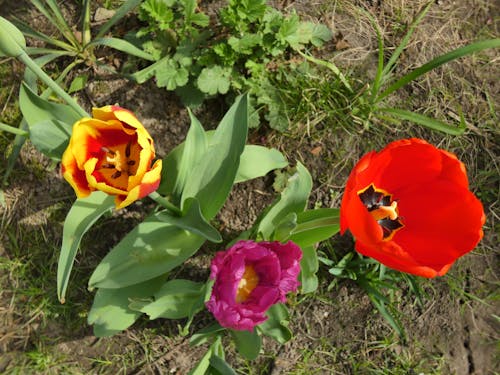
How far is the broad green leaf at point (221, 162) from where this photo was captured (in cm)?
164

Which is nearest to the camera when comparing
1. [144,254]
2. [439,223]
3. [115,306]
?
[439,223]

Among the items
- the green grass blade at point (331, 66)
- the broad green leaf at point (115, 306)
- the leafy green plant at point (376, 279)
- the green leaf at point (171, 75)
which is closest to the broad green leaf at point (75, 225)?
the broad green leaf at point (115, 306)

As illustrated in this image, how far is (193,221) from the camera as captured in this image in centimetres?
157

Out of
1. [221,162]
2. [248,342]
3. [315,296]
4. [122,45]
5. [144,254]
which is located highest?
[122,45]

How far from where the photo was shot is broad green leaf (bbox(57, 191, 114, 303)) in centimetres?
157

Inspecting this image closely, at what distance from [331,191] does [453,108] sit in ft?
2.29

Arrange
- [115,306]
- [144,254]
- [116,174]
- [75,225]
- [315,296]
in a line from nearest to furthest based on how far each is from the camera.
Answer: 1. [116,174]
2. [75,225]
3. [144,254]
4. [115,306]
5. [315,296]

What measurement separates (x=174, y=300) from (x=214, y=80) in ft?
2.94

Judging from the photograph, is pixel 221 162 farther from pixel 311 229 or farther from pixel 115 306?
pixel 115 306

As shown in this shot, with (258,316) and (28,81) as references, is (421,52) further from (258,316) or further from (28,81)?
(28,81)

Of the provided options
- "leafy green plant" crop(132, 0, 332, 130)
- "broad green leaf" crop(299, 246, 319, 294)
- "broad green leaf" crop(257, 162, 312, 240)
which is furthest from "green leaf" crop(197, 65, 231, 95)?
"broad green leaf" crop(299, 246, 319, 294)

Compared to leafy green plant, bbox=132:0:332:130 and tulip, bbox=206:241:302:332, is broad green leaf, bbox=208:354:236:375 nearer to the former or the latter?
tulip, bbox=206:241:302:332

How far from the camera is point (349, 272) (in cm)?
214

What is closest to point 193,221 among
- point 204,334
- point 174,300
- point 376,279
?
point 174,300
